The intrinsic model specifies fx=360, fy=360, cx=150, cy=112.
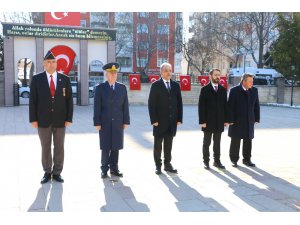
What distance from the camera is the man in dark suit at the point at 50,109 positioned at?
5.36 metres

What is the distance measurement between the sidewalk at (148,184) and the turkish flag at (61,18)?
1462 centimetres

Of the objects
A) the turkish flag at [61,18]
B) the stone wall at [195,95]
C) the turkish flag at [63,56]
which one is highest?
the turkish flag at [61,18]

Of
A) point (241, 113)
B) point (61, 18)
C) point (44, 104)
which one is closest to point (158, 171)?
point (241, 113)

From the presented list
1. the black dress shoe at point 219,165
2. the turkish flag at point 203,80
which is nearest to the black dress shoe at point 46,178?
the black dress shoe at point 219,165

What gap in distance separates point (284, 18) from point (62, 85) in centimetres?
2249

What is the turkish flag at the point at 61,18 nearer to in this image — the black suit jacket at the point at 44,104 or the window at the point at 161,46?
the black suit jacket at the point at 44,104

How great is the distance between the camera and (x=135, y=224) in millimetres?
3896

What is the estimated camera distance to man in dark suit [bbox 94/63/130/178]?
5.66 m

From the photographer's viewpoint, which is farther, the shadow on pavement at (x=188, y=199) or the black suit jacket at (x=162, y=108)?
the black suit jacket at (x=162, y=108)

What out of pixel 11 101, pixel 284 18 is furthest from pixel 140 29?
pixel 11 101

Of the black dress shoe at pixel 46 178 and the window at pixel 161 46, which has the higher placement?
the window at pixel 161 46

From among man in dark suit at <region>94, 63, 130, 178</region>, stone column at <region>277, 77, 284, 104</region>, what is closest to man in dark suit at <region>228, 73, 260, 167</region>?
man in dark suit at <region>94, 63, 130, 178</region>

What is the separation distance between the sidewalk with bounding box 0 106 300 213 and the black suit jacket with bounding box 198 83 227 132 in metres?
0.78

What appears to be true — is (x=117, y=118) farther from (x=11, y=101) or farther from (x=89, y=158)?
(x=11, y=101)
